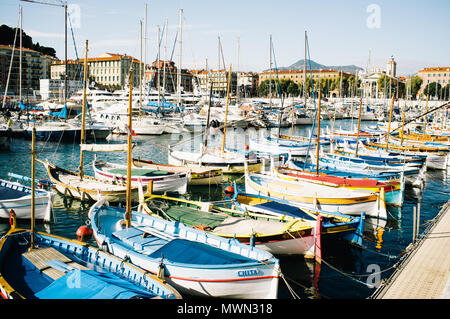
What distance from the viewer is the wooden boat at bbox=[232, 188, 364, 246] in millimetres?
18125

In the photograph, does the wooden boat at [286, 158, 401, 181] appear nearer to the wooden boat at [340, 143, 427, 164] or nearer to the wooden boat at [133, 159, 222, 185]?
the wooden boat at [340, 143, 427, 164]

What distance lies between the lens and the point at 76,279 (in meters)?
11.0

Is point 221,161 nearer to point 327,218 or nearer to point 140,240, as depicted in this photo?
point 327,218

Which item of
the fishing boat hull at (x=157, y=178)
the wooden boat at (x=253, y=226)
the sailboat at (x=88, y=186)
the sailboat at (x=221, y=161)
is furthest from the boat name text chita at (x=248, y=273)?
the sailboat at (x=221, y=161)

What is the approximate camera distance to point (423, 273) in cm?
1389

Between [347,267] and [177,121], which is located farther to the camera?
[177,121]

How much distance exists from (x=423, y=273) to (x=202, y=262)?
8.18 metres

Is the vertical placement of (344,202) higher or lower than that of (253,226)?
higher

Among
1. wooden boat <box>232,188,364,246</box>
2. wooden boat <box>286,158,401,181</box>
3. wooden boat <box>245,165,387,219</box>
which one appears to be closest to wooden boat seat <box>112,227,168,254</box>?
wooden boat <box>232,188,364,246</box>

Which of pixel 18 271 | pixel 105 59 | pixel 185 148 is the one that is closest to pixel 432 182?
pixel 185 148

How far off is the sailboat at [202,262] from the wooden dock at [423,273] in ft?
12.7

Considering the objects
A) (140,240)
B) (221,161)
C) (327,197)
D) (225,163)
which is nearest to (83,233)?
(140,240)
